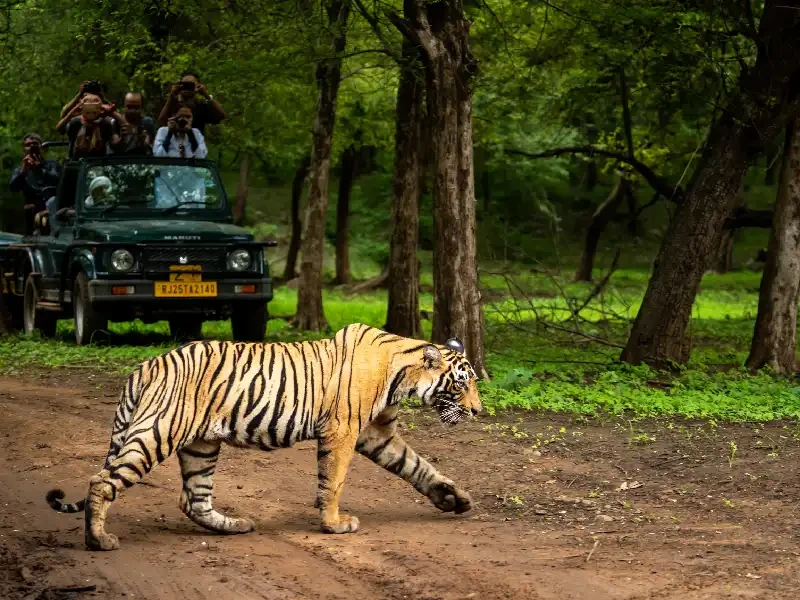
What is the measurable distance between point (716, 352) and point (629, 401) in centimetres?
569

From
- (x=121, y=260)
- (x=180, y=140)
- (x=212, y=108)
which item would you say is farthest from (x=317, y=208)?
(x=121, y=260)

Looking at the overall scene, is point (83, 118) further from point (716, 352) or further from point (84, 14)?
point (716, 352)

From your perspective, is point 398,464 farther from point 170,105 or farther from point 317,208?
point 317,208

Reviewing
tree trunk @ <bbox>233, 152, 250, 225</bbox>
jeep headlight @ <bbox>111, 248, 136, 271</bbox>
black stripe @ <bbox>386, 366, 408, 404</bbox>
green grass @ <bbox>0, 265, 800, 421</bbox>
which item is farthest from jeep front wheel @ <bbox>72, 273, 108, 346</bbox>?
tree trunk @ <bbox>233, 152, 250, 225</bbox>

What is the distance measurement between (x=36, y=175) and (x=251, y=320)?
13.4 ft

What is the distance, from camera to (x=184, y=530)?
690cm

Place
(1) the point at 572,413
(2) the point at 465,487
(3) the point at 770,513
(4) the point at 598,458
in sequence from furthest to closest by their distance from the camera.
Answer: (1) the point at 572,413 < (4) the point at 598,458 < (2) the point at 465,487 < (3) the point at 770,513

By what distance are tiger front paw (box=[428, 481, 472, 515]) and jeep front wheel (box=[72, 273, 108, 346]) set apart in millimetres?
8305

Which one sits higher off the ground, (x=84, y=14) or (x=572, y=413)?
(x=84, y=14)

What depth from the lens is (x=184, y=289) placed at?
1466 cm

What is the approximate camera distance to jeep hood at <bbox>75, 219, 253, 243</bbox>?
14.5 m

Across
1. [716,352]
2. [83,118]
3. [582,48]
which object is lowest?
[716,352]

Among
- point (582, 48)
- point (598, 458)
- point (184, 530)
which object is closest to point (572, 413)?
point (598, 458)

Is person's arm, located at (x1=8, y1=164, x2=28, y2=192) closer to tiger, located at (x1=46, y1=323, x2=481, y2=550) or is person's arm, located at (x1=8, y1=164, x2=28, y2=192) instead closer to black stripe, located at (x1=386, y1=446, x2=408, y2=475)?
tiger, located at (x1=46, y1=323, x2=481, y2=550)
